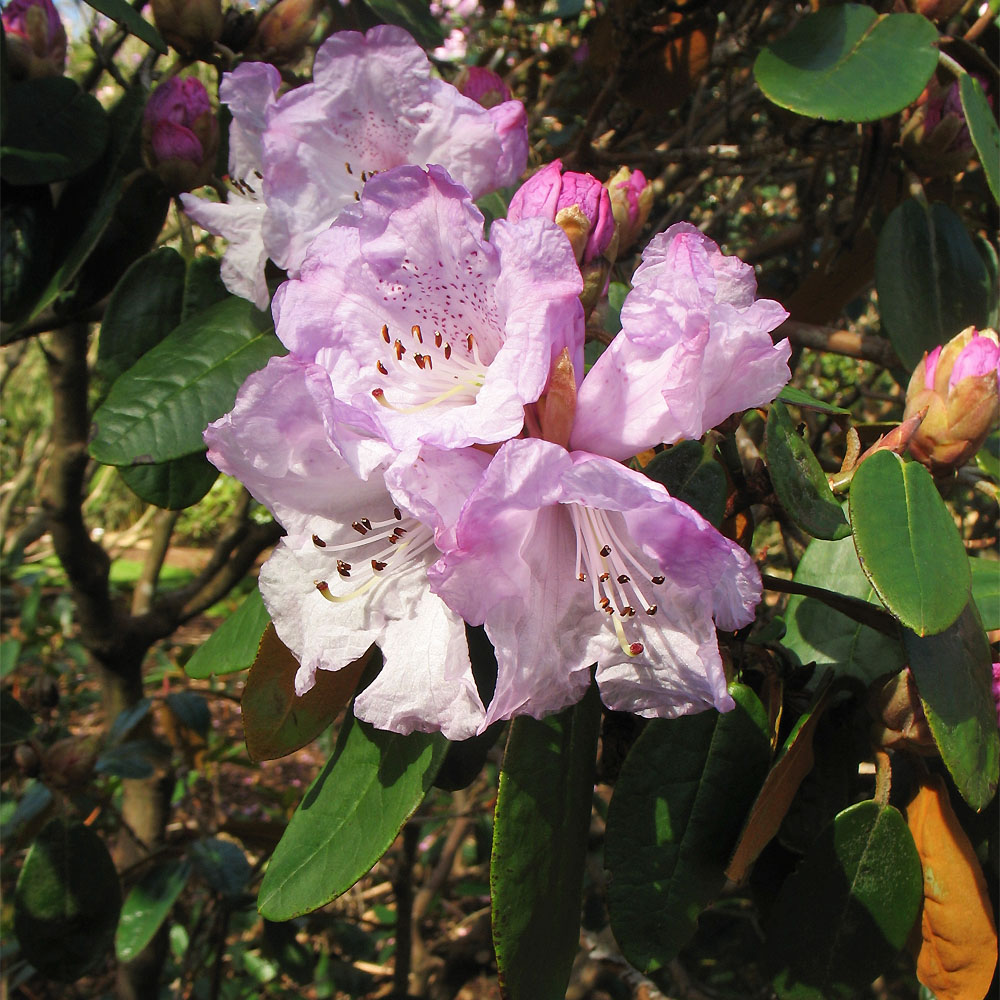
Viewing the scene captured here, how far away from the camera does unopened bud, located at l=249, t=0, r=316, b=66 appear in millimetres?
950

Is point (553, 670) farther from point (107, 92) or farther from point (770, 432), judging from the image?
point (107, 92)

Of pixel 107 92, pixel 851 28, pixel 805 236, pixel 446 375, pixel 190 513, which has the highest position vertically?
pixel 851 28

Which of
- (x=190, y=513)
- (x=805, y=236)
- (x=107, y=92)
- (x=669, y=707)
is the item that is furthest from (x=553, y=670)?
(x=190, y=513)

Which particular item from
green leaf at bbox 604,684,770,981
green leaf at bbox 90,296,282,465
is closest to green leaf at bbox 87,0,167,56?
→ green leaf at bbox 90,296,282,465

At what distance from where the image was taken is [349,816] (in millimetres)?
648

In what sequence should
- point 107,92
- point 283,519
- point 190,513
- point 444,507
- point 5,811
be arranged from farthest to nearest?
1. point 190,513
2. point 107,92
3. point 5,811
4. point 283,519
5. point 444,507

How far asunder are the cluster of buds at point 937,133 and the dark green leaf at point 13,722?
142 centimetres

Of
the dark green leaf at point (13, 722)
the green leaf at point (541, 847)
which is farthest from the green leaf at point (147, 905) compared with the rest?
the green leaf at point (541, 847)

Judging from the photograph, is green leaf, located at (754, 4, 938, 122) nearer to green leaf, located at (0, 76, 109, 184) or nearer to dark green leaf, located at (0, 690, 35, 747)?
green leaf, located at (0, 76, 109, 184)

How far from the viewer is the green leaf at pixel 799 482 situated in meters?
0.59

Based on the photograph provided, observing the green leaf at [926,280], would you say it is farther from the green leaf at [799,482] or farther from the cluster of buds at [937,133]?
the green leaf at [799,482]

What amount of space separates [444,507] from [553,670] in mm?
128

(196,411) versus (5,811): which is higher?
(196,411)

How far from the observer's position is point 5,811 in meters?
1.45
